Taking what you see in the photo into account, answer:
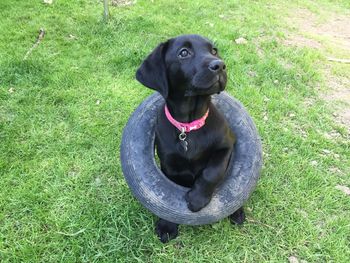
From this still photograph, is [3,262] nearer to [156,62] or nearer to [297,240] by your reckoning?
[156,62]

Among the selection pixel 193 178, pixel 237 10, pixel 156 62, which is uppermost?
pixel 156 62

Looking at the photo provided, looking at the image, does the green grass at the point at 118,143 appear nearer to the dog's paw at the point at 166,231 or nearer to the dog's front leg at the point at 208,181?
the dog's paw at the point at 166,231

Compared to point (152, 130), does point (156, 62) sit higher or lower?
higher

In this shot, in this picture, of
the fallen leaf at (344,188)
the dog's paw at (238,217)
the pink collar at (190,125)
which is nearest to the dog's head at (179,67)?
the pink collar at (190,125)

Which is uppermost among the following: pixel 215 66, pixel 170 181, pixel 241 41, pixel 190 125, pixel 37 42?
pixel 215 66

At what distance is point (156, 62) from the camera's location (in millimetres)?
2486

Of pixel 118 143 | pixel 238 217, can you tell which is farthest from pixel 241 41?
pixel 238 217

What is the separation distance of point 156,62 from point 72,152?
1687 millimetres

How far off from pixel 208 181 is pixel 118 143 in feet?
5.00

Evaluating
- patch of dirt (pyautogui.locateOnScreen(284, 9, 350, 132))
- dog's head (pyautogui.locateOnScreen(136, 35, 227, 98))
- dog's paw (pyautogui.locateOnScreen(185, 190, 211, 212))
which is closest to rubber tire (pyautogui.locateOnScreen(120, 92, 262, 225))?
dog's paw (pyautogui.locateOnScreen(185, 190, 211, 212))

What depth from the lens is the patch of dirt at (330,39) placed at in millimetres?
4570

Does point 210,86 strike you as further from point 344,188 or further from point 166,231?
point 344,188

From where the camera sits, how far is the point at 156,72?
247cm

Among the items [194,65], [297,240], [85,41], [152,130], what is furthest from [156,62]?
[85,41]
